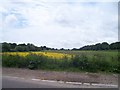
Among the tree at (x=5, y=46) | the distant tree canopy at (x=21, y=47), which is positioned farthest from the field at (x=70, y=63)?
the distant tree canopy at (x=21, y=47)

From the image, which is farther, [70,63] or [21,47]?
[21,47]

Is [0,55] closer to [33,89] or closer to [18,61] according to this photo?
[18,61]

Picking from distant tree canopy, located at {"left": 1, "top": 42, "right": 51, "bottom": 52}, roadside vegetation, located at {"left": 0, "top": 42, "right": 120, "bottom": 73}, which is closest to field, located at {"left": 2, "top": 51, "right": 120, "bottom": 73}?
roadside vegetation, located at {"left": 0, "top": 42, "right": 120, "bottom": 73}

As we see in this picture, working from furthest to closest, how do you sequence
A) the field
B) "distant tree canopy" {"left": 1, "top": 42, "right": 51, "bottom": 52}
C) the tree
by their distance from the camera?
"distant tree canopy" {"left": 1, "top": 42, "right": 51, "bottom": 52} → the tree → the field

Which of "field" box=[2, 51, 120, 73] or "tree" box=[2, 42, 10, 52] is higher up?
"tree" box=[2, 42, 10, 52]

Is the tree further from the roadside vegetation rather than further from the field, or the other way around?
the field

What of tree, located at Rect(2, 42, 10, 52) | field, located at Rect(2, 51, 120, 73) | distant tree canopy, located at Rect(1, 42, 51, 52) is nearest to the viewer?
field, located at Rect(2, 51, 120, 73)

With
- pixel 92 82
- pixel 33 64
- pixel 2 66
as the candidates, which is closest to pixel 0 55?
pixel 2 66

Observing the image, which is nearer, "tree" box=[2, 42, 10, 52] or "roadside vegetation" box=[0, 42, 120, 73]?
"roadside vegetation" box=[0, 42, 120, 73]

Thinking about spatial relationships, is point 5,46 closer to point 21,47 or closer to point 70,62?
point 21,47

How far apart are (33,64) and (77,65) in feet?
9.79

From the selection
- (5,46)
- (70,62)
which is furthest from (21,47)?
(70,62)

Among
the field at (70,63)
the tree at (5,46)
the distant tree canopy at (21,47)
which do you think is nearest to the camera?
the field at (70,63)

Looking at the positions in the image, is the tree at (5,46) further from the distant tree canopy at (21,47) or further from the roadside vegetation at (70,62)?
the roadside vegetation at (70,62)
